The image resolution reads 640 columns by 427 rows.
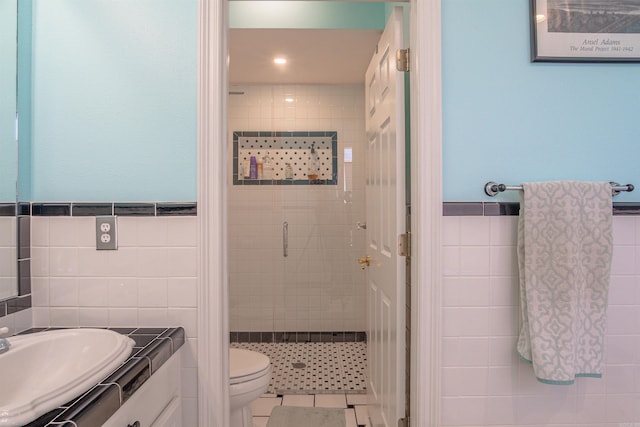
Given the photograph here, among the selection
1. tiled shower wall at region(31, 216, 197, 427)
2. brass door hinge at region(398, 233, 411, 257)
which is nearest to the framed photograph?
brass door hinge at region(398, 233, 411, 257)

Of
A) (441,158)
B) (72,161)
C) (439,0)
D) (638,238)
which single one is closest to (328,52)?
(439,0)

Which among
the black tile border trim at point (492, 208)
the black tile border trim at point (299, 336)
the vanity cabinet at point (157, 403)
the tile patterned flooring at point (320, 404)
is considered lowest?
the tile patterned flooring at point (320, 404)

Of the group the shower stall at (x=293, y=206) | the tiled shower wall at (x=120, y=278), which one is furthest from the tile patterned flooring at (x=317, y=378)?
the tiled shower wall at (x=120, y=278)

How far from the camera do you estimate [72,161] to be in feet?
4.60

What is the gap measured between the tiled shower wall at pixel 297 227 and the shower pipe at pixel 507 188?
227 centimetres

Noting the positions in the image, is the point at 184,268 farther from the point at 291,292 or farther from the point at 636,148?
the point at 291,292

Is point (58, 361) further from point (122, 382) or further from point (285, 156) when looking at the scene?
point (285, 156)

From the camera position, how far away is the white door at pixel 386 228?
1.60 metres

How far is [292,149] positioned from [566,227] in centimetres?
269

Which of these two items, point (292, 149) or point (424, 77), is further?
point (292, 149)

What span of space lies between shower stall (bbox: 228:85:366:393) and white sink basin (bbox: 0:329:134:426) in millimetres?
2504

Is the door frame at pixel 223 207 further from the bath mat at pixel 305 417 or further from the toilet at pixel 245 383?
the bath mat at pixel 305 417

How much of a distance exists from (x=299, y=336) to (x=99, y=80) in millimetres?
2887

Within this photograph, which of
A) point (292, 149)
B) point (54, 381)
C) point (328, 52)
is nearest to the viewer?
point (54, 381)
